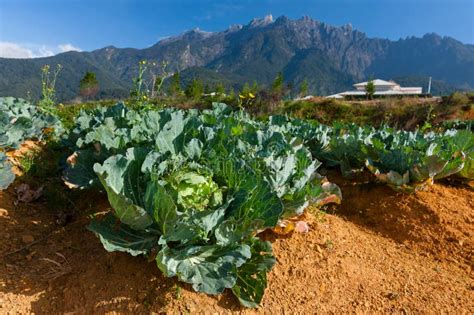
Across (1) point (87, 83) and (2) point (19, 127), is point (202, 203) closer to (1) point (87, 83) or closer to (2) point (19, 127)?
(2) point (19, 127)

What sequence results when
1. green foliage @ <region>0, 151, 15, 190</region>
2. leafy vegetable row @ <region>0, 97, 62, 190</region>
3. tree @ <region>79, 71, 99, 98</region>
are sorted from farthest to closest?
tree @ <region>79, 71, 99, 98</region> → leafy vegetable row @ <region>0, 97, 62, 190</region> → green foliage @ <region>0, 151, 15, 190</region>

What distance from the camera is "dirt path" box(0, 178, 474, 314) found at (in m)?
1.94

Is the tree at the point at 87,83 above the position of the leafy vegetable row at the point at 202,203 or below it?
above

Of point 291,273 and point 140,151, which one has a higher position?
point 140,151

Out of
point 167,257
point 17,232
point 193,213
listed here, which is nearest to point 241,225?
point 193,213

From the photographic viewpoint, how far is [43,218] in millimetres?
3004

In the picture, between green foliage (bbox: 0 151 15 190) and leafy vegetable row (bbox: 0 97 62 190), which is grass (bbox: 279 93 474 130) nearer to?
leafy vegetable row (bbox: 0 97 62 190)

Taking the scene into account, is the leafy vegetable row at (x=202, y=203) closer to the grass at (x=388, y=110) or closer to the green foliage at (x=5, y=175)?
the green foliage at (x=5, y=175)

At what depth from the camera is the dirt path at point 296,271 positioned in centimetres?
194

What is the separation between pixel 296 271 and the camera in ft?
7.32

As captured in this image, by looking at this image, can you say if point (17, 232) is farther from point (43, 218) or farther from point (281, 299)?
point (281, 299)

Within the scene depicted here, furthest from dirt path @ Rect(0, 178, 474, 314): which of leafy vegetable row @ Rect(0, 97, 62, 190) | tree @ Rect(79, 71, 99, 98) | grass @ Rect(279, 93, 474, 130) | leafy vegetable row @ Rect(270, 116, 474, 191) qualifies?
tree @ Rect(79, 71, 99, 98)

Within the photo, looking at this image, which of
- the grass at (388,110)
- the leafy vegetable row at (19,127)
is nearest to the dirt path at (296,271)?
the leafy vegetable row at (19,127)

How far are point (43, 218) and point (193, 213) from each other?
5.97 ft
